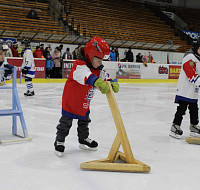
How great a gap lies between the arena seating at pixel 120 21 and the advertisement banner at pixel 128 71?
4.51 meters

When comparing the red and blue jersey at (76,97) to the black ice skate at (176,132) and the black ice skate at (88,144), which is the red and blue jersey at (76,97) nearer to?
the black ice skate at (88,144)

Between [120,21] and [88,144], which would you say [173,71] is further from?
[88,144]

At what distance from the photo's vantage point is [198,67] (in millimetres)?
3367

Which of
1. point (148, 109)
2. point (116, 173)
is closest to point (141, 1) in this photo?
point (148, 109)

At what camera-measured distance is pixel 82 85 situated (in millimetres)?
2578

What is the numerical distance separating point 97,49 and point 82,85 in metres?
0.37

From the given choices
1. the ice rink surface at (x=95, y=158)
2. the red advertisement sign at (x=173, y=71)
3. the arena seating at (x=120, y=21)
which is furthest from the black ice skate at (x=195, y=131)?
the arena seating at (x=120, y=21)

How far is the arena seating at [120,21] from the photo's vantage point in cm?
1788

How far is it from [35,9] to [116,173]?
15509 millimetres

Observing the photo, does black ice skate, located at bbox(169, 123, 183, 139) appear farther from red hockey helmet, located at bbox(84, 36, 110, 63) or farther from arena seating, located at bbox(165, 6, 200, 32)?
arena seating, located at bbox(165, 6, 200, 32)

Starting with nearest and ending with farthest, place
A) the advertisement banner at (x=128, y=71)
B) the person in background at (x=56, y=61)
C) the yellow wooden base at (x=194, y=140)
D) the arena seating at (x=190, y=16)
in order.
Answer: the yellow wooden base at (x=194, y=140)
the person in background at (x=56, y=61)
the advertisement banner at (x=128, y=71)
the arena seating at (x=190, y=16)

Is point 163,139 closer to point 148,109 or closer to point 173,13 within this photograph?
point 148,109

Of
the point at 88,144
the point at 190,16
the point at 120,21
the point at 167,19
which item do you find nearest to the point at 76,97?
the point at 88,144

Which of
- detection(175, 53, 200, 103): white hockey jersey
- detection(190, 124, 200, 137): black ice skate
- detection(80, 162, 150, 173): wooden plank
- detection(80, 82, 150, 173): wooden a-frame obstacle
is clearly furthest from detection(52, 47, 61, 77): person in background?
detection(80, 162, 150, 173): wooden plank
